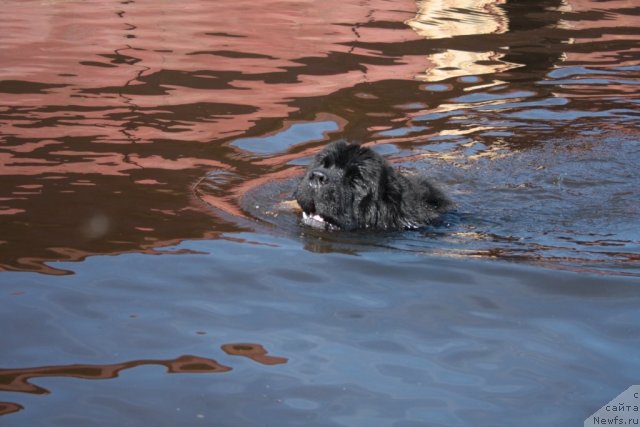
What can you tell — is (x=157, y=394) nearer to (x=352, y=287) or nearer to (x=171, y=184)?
(x=352, y=287)

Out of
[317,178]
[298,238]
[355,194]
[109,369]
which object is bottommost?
[109,369]

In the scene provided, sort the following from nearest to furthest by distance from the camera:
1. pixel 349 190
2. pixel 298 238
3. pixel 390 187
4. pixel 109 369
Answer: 1. pixel 109 369
2. pixel 298 238
3. pixel 349 190
4. pixel 390 187

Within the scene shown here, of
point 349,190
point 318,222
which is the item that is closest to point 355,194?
point 349,190

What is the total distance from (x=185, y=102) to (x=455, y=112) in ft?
10.6

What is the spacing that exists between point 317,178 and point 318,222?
43 cm

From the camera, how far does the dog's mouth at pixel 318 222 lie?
838cm

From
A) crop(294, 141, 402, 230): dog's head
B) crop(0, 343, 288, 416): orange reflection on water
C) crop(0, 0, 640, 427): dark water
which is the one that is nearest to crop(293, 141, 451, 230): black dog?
crop(294, 141, 402, 230): dog's head

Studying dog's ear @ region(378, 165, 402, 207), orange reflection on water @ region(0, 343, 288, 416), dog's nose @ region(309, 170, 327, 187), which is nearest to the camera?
orange reflection on water @ region(0, 343, 288, 416)

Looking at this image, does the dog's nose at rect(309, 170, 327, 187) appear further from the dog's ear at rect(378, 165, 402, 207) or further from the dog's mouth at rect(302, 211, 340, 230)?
the dog's ear at rect(378, 165, 402, 207)

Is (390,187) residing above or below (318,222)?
above

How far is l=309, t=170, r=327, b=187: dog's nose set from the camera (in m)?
8.12

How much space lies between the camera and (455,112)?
12414 mm

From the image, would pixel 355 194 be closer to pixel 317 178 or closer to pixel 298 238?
pixel 317 178

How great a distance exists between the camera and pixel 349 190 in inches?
323
